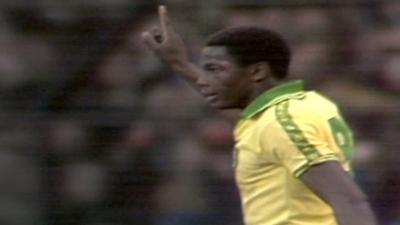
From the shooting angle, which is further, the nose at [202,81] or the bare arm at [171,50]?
the bare arm at [171,50]

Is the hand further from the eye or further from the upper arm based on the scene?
the upper arm

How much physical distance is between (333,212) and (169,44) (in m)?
0.97

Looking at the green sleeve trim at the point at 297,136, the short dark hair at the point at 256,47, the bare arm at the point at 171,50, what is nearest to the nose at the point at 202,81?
the bare arm at the point at 171,50

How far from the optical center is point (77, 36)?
4402 mm

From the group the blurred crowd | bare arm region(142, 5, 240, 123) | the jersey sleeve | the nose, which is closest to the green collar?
the jersey sleeve

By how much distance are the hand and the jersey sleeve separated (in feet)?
2.44

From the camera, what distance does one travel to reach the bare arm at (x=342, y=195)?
325 cm

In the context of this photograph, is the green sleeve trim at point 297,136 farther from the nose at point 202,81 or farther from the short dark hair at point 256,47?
the nose at point 202,81

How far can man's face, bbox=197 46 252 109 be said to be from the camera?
3.64 meters

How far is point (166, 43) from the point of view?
13.3 feet

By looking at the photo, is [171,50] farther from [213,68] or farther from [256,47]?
[256,47]

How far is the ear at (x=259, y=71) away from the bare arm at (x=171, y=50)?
1.35 ft

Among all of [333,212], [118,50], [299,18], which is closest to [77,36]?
[118,50]

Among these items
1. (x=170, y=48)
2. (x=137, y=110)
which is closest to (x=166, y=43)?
(x=170, y=48)
